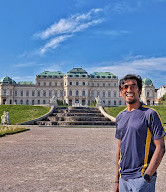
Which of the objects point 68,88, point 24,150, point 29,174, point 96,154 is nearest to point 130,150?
point 29,174

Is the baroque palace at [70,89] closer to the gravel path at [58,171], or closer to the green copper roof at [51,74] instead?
the green copper roof at [51,74]

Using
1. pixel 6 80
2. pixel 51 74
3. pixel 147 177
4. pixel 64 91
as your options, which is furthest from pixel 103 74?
pixel 147 177


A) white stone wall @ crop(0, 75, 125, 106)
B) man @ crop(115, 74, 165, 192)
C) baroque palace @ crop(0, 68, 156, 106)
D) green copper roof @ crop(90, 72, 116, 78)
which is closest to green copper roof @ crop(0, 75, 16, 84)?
baroque palace @ crop(0, 68, 156, 106)

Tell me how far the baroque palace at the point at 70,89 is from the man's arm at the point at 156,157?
9418cm

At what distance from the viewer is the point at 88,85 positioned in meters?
99.5

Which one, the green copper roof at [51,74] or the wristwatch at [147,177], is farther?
the green copper roof at [51,74]

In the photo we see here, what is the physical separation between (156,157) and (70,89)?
9569cm

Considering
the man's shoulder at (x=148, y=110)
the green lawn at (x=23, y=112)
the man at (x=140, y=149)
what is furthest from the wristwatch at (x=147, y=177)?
the green lawn at (x=23, y=112)

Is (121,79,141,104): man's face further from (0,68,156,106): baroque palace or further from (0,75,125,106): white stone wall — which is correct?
(0,75,125,106): white stone wall

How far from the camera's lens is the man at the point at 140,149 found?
2869mm

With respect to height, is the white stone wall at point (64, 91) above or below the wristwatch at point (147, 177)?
above

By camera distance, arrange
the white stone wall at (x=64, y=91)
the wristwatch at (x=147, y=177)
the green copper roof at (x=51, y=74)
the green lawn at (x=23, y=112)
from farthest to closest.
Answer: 1. the green copper roof at (x=51, y=74)
2. the white stone wall at (x=64, y=91)
3. the green lawn at (x=23, y=112)
4. the wristwatch at (x=147, y=177)

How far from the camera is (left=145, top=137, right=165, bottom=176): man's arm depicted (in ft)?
9.30

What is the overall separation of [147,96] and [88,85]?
25141 millimetres
